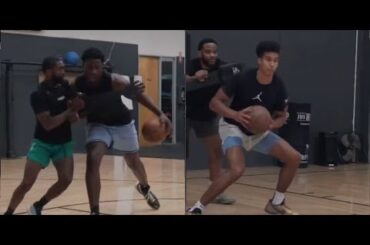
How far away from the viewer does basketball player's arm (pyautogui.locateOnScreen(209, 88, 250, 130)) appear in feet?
11.2

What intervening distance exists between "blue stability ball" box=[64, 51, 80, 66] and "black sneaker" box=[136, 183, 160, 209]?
3.39 ft

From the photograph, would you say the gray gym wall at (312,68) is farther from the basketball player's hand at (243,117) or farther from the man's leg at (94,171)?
the man's leg at (94,171)

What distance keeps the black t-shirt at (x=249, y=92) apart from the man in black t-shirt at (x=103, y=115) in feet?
1.60

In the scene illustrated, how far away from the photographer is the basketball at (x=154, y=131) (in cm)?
346

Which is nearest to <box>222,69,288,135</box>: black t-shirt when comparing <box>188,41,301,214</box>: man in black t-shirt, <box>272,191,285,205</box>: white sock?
<box>188,41,301,214</box>: man in black t-shirt

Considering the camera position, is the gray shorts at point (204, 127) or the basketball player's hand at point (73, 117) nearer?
the basketball player's hand at point (73, 117)

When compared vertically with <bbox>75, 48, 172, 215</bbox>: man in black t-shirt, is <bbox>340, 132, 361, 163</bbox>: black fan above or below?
below

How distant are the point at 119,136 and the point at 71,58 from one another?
2.08ft

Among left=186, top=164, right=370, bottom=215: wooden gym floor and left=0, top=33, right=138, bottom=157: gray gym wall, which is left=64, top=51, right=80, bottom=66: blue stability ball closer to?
left=0, top=33, right=138, bottom=157: gray gym wall

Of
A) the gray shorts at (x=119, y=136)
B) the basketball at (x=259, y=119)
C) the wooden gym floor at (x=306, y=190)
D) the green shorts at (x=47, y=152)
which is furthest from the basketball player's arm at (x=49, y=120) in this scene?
the basketball at (x=259, y=119)
